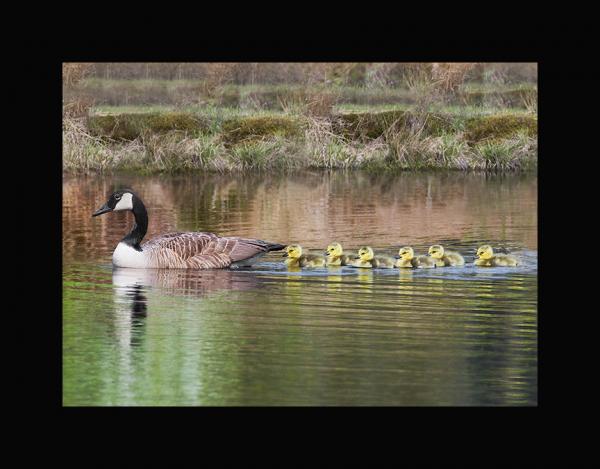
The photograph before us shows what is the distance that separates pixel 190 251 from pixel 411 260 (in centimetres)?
268

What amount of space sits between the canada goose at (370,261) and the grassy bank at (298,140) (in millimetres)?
5092

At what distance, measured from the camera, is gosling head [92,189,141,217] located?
18188 mm

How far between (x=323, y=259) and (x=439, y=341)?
13.1 feet

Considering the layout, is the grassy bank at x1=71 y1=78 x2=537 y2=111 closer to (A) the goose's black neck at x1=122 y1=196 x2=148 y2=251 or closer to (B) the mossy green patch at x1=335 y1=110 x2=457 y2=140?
(B) the mossy green patch at x1=335 y1=110 x2=457 y2=140

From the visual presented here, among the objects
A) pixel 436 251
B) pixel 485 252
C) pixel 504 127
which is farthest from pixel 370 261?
pixel 504 127

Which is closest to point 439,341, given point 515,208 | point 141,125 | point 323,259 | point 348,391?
point 348,391

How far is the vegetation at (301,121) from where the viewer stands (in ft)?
72.9

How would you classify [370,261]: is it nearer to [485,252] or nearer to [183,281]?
[485,252]

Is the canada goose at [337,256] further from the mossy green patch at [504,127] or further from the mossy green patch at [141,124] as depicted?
the mossy green patch at [141,124]

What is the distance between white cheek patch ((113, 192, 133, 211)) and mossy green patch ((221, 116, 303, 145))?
16.1 ft

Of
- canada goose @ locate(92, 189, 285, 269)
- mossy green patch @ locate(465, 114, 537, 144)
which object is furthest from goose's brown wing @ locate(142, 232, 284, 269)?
mossy green patch @ locate(465, 114, 537, 144)

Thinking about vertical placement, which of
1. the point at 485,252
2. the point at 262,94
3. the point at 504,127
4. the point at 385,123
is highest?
the point at 262,94

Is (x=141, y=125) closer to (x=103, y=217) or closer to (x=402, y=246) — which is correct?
(x=103, y=217)

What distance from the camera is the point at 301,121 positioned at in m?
23.0
